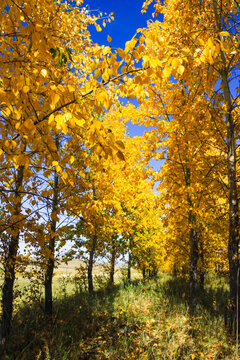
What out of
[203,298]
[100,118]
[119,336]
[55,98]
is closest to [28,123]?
[55,98]

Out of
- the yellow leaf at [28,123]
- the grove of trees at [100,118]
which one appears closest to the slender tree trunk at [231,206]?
the grove of trees at [100,118]

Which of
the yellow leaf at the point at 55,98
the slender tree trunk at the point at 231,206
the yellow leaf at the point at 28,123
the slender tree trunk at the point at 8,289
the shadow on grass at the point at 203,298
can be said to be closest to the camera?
the yellow leaf at the point at 55,98

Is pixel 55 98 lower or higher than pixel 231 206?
higher

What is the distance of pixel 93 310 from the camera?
6.12 m

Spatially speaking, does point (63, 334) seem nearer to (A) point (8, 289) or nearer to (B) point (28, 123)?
(A) point (8, 289)

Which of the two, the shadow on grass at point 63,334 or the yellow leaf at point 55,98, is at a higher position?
the yellow leaf at point 55,98

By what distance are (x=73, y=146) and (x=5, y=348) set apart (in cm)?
452

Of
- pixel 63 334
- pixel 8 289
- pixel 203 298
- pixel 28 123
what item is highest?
pixel 28 123

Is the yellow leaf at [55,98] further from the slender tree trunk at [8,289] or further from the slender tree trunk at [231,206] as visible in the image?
the slender tree trunk at [231,206]

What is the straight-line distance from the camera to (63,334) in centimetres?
436

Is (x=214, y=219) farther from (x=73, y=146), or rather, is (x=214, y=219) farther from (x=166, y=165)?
(x=73, y=146)

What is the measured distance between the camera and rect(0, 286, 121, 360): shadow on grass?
3.88 metres

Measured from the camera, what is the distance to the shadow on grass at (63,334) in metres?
3.88

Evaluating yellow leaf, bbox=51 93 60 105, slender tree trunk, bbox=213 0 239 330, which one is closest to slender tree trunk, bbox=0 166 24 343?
yellow leaf, bbox=51 93 60 105
